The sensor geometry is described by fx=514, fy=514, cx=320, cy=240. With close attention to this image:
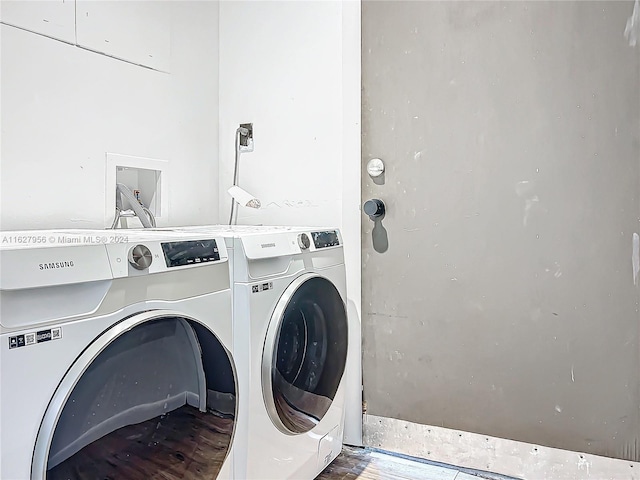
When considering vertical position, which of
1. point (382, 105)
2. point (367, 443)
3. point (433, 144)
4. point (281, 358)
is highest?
point (382, 105)

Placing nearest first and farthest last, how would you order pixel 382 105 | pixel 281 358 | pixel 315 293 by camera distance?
1. pixel 281 358
2. pixel 315 293
3. pixel 382 105

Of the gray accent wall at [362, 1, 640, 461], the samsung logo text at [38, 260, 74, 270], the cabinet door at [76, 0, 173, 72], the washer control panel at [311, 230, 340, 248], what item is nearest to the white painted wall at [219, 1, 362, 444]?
the gray accent wall at [362, 1, 640, 461]

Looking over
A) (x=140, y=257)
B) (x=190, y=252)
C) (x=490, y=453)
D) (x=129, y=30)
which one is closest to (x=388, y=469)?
(x=490, y=453)

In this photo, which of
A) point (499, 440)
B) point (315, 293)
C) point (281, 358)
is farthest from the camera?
point (499, 440)

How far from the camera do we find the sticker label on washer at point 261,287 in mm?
1334

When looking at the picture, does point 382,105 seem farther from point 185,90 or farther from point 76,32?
point 76,32

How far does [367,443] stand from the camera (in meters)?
1.97

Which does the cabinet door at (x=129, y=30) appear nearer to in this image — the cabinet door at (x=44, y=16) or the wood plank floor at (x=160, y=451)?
the cabinet door at (x=44, y=16)

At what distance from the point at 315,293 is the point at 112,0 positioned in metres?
1.23

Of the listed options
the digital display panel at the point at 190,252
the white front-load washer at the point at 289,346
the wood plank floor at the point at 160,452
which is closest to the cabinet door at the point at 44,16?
the white front-load washer at the point at 289,346

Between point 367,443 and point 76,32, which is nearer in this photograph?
point 76,32

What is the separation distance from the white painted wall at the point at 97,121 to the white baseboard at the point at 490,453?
1142mm

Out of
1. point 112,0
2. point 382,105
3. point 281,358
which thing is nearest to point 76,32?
point 112,0

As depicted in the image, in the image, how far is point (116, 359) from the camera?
98 cm
